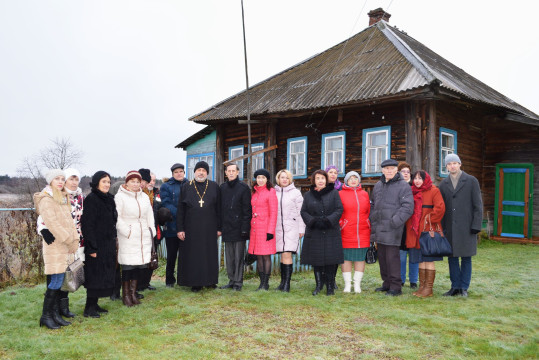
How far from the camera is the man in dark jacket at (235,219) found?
235 inches

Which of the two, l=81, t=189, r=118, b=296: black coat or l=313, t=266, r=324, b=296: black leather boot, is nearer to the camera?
l=81, t=189, r=118, b=296: black coat

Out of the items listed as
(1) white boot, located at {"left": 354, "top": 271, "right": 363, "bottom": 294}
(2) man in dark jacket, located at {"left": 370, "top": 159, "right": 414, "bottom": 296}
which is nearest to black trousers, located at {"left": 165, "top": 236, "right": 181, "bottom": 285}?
(1) white boot, located at {"left": 354, "top": 271, "right": 363, "bottom": 294}

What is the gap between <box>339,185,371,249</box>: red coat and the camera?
5656mm

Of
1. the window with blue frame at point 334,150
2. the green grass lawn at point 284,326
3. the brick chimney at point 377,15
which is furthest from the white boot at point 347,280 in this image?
the brick chimney at point 377,15

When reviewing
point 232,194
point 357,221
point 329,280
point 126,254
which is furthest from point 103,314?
point 357,221

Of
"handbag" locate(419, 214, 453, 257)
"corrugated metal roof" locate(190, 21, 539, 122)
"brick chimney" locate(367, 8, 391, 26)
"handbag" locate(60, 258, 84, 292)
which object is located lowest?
"handbag" locate(60, 258, 84, 292)

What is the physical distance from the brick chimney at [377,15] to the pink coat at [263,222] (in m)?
12.1

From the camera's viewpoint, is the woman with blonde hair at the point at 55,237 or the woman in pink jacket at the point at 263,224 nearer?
the woman with blonde hair at the point at 55,237

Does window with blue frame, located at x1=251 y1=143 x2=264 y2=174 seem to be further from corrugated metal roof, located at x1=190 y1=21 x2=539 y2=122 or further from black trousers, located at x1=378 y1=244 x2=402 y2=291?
black trousers, located at x1=378 y1=244 x2=402 y2=291

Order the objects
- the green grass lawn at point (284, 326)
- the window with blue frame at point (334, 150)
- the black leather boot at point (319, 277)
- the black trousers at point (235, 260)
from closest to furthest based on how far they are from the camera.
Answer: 1. the green grass lawn at point (284, 326)
2. the black leather boot at point (319, 277)
3. the black trousers at point (235, 260)
4. the window with blue frame at point (334, 150)

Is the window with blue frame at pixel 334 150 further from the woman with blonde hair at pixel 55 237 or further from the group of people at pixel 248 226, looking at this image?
the woman with blonde hair at pixel 55 237

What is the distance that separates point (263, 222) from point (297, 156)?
7388mm

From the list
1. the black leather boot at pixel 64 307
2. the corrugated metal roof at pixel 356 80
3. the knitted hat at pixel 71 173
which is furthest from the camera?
the corrugated metal roof at pixel 356 80

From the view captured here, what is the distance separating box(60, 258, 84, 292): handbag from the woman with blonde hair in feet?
0.15
